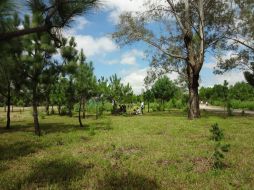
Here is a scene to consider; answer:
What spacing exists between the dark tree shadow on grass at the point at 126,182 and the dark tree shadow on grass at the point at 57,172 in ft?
2.53

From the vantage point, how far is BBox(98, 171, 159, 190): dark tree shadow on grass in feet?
22.9

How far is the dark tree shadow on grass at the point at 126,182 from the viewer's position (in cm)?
698

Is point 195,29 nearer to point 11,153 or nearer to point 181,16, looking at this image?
point 181,16

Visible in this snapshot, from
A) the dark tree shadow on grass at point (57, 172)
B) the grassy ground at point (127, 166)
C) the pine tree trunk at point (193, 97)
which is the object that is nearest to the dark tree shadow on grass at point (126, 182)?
the grassy ground at point (127, 166)

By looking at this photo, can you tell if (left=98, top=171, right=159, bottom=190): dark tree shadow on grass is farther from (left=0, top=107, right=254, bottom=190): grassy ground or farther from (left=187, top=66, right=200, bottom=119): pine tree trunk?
(left=187, top=66, right=200, bottom=119): pine tree trunk

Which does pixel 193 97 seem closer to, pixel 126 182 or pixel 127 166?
pixel 127 166

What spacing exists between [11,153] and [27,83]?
357 inches

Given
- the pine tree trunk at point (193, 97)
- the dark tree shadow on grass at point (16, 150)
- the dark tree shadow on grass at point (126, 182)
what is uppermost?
the pine tree trunk at point (193, 97)

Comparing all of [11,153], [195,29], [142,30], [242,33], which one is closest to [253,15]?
[242,33]

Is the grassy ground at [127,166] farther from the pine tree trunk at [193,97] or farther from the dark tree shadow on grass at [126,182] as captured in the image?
the pine tree trunk at [193,97]

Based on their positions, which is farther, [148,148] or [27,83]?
[27,83]

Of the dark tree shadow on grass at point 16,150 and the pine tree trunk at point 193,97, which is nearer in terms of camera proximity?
the dark tree shadow on grass at point 16,150

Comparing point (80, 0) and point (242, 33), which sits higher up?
point (242, 33)

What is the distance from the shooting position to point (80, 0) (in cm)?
542
